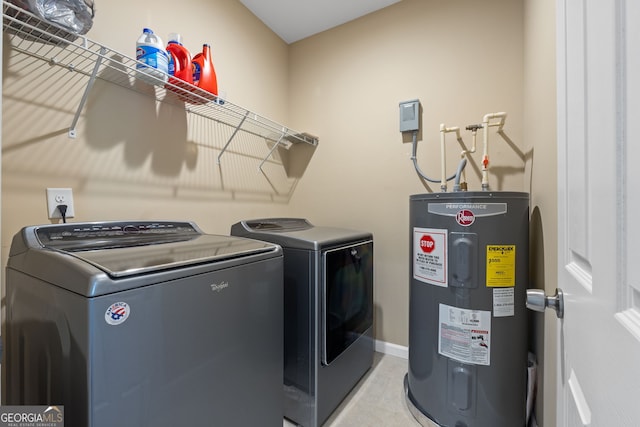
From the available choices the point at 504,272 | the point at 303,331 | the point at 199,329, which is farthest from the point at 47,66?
the point at 504,272

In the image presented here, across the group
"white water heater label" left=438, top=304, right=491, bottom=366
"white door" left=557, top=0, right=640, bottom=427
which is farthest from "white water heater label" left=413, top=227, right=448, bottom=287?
"white door" left=557, top=0, right=640, bottom=427

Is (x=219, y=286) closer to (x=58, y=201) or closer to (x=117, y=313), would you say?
(x=117, y=313)

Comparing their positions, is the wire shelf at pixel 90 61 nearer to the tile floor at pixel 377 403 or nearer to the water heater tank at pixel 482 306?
the water heater tank at pixel 482 306

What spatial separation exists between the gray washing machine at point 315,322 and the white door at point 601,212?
96 centimetres

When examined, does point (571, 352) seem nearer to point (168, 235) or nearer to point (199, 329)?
point (199, 329)

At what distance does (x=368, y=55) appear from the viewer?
7.15 feet

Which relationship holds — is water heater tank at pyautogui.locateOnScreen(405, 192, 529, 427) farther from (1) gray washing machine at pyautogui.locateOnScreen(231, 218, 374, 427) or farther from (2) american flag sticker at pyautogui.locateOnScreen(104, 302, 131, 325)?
(2) american flag sticker at pyautogui.locateOnScreen(104, 302, 131, 325)

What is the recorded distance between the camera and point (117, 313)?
692mm

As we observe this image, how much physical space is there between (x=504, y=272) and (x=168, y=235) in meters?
1.55

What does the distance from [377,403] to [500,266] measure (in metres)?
1.06

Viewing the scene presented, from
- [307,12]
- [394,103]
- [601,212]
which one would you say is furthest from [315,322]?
[307,12]

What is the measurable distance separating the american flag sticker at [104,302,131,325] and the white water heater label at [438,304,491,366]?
1279 millimetres

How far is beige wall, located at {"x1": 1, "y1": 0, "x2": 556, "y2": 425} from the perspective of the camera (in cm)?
112

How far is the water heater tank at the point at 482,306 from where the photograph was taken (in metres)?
1.23
